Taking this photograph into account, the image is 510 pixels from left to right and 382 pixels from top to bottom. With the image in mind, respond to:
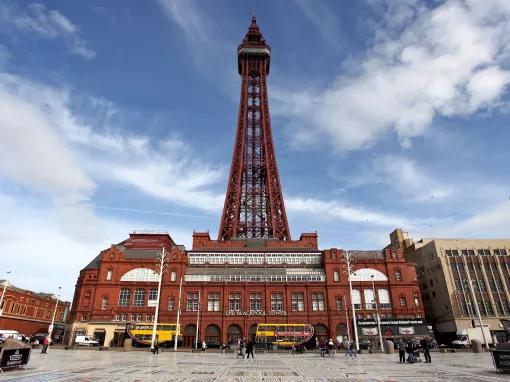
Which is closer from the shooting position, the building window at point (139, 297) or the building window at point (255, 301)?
the building window at point (255, 301)

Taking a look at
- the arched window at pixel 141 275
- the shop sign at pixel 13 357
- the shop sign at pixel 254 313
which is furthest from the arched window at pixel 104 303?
the shop sign at pixel 13 357

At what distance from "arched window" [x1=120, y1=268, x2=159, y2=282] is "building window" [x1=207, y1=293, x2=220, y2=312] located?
30.4 ft

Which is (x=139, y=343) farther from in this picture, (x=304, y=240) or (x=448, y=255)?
(x=448, y=255)

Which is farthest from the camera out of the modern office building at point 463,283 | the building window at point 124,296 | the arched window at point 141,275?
the arched window at point 141,275

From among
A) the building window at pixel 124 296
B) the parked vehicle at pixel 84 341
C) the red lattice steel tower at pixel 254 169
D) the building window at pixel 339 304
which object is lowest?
the parked vehicle at pixel 84 341

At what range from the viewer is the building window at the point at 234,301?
180 ft

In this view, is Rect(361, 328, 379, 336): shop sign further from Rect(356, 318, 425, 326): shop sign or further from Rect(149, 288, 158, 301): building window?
Rect(149, 288, 158, 301): building window

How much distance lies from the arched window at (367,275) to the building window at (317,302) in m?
6.26

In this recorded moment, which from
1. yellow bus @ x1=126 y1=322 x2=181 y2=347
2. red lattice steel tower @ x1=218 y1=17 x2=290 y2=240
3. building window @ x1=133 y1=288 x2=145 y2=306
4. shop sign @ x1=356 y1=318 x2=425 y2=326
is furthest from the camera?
red lattice steel tower @ x1=218 y1=17 x2=290 y2=240

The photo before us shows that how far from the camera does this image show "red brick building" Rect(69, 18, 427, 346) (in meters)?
52.9

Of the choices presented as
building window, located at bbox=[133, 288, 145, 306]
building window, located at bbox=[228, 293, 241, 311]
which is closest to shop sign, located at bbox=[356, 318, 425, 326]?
building window, located at bbox=[228, 293, 241, 311]

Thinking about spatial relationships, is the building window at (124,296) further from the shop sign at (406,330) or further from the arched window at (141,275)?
the shop sign at (406,330)

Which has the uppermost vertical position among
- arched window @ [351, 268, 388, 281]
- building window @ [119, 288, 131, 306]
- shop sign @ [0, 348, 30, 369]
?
arched window @ [351, 268, 388, 281]

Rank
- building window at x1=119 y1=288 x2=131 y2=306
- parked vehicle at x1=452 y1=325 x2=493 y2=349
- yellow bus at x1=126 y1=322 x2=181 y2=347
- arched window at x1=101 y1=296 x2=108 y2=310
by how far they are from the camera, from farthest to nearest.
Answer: building window at x1=119 y1=288 x2=131 y2=306 < arched window at x1=101 y1=296 x2=108 y2=310 < parked vehicle at x1=452 y1=325 x2=493 y2=349 < yellow bus at x1=126 y1=322 x2=181 y2=347
